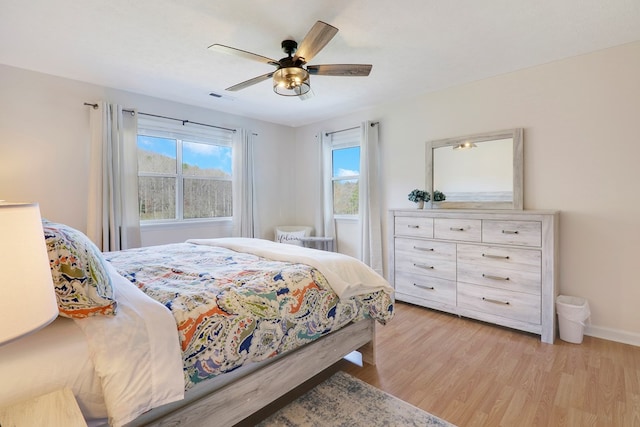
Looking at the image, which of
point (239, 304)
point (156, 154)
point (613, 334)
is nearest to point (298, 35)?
point (239, 304)

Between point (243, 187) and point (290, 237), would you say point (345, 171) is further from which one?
point (243, 187)

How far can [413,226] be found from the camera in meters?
3.42

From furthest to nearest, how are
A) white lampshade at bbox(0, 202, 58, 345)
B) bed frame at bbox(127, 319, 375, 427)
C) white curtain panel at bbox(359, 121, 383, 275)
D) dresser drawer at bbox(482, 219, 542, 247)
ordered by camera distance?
1. white curtain panel at bbox(359, 121, 383, 275)
2. dresser drawer at bbox(482, 219, 542, 247)
3. bed frame at bbox(127, 319, 375, 427)
4. white lampshade at bbox(0, 202, 58, 345)

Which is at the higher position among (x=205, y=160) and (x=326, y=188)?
(x=205, y=160)

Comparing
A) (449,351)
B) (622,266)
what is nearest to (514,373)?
(449,351)

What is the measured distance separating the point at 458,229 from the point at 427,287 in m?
0.71

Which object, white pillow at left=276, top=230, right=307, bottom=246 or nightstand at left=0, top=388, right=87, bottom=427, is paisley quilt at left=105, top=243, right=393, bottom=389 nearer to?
nightstand at left=0, top=388, right=87, bottom=427

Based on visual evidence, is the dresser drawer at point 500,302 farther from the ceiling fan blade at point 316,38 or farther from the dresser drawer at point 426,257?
the ceiling fan blade at point 316,38

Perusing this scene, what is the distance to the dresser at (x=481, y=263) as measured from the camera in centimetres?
261

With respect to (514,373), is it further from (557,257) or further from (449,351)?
(557,257)

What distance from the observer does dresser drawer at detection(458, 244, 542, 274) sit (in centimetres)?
266

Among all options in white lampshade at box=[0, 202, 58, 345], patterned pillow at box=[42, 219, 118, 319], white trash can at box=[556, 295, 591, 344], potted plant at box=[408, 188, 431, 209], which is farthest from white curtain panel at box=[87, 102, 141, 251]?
white trash can at box=[556, 295, 591, 344]

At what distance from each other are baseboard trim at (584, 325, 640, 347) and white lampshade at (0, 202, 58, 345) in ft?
12.0

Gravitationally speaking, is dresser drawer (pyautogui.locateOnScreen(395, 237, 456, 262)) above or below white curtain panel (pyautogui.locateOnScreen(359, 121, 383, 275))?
below
